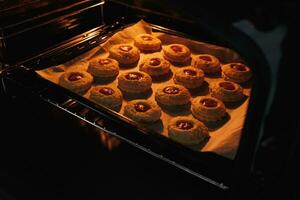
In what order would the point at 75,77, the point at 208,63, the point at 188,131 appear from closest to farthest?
the point at 188,131 → the point at 75,77 → the point at 208,63

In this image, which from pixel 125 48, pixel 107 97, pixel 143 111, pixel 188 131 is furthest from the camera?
pixel 125 48

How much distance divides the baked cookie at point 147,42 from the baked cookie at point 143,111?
52cm

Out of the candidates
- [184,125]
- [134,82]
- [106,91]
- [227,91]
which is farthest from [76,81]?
[227,91]

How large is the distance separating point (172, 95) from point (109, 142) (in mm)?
397

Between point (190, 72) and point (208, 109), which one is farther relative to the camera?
point (190, 72)

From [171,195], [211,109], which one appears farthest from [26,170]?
[211,109]

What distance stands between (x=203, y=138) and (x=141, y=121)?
11.0 inches

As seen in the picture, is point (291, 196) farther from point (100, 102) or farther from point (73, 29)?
point (73, 29)

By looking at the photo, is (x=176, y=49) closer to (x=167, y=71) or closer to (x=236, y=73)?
(x=167, y=71)

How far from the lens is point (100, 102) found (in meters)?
1.57

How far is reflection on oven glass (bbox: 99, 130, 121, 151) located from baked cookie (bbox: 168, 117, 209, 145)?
0.22 meters

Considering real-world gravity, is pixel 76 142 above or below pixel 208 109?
below

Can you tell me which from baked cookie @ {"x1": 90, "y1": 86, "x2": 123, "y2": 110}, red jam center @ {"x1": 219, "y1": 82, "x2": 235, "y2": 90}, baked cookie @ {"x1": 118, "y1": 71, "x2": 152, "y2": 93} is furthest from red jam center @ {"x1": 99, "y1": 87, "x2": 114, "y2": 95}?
red jam center @ {"x1": 219, "y1": 82, "x2": 235, "y2": 90}

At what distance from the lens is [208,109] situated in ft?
4.81
